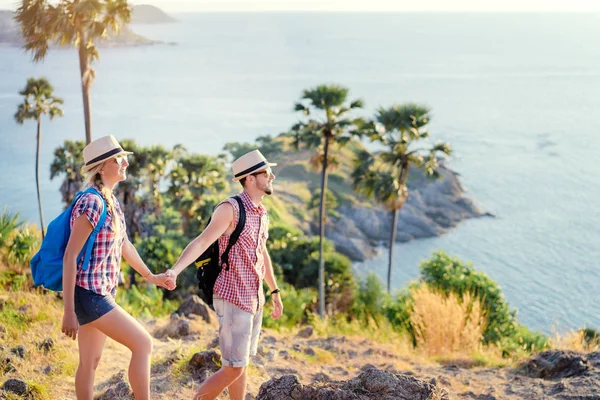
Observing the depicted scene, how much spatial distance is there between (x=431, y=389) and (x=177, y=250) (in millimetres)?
20185

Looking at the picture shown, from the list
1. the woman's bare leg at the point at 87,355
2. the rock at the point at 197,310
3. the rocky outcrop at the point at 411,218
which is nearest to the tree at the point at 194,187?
the rock at the point at 197,310

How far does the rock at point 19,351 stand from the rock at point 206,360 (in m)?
1.51

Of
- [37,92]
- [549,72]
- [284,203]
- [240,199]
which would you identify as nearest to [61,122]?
[284,203]

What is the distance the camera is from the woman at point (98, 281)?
12.8 ft

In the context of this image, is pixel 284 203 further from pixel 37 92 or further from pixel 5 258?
pixel 5 258

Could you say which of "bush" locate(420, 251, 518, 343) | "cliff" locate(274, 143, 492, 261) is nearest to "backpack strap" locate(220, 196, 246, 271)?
"bush" locate(420, 251, 518, 343)

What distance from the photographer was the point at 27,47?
71.1 ft

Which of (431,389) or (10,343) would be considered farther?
(10,343)

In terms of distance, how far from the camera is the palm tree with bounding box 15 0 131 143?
2166 cm

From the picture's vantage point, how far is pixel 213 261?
4.50m

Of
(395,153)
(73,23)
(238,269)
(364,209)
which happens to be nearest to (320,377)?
(238,269)

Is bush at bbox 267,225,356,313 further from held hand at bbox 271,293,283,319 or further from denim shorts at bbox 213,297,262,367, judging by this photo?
denim shorts at bbox 213,297,262,367

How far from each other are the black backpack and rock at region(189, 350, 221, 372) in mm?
1627

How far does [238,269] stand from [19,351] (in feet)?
9.36
